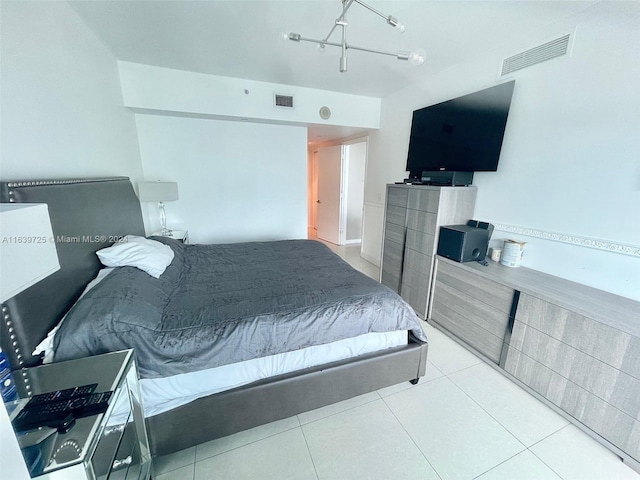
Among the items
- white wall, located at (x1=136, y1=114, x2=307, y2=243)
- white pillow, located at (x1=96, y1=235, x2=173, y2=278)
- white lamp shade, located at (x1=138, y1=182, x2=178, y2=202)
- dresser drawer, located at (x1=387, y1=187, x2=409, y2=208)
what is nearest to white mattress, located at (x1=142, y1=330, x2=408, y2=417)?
white pillow, located at (x1=96, y1=235, x2=173, y2=278)

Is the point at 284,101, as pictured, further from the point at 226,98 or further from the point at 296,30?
the point at 296,30

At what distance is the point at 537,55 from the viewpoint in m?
2.00

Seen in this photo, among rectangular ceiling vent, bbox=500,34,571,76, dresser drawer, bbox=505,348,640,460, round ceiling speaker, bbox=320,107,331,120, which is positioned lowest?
dresser drawer, bbox=505,348,640,460

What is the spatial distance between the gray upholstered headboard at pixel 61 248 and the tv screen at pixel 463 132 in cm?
298

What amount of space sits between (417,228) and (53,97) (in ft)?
9.75

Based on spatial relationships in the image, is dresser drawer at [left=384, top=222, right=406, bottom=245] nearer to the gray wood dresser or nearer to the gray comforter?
the gray wood dresser

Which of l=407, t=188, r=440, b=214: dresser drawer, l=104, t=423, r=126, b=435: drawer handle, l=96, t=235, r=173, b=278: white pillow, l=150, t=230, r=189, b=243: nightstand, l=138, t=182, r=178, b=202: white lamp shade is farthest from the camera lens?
l=150, t=230, r=189, b=243: nightstand

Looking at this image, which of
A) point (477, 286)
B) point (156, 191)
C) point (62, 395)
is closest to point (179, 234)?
point (156, 191)

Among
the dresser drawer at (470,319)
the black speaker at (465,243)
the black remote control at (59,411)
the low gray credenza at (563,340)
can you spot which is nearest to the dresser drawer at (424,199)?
the black speaker at (465,243)

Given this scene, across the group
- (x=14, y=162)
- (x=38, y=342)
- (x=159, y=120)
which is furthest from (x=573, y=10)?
(x=159, y=120)

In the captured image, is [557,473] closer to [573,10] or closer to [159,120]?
[573,10]

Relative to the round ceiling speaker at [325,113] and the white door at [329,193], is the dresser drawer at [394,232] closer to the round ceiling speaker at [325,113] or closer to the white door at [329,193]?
the round ceiling speaker at [325,113]

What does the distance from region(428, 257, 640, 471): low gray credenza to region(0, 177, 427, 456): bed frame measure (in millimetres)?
729

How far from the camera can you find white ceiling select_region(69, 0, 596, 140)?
5.87 feet
